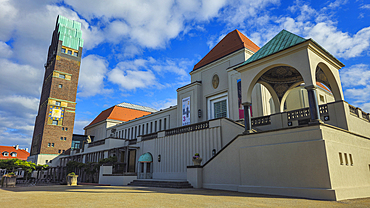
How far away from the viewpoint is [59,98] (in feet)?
162

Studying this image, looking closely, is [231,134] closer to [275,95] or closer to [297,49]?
[275,95]

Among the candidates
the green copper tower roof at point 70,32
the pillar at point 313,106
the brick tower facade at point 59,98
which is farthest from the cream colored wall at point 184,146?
the green copper tower roof at point 70,32

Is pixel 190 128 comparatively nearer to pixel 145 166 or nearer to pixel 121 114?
pixel 145 166

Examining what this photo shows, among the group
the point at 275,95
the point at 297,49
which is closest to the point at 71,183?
the point at 275,95

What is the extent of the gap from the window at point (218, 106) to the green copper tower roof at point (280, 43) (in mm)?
10704

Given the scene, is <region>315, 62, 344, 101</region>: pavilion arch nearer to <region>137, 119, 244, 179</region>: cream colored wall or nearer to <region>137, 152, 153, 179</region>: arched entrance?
<region>137, 119, 244, 179</region>: cream colored wall

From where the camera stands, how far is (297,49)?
11.7 m

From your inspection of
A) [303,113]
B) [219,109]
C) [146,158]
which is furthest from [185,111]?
[303,113]

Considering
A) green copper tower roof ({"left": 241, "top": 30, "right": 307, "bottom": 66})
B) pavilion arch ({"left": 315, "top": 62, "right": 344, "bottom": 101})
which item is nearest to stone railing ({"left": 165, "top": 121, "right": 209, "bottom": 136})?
green copper tower roof ({"left": 241, "top": 30, "right": 307, "bottom": 66})

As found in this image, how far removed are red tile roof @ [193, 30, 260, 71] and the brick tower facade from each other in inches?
1313

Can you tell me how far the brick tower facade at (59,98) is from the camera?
46.6 metres

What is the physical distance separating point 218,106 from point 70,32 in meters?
45.7

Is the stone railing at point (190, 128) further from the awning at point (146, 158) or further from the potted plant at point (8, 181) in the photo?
the potted plant at point (8, 181)

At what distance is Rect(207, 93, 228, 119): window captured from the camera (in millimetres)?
24297
